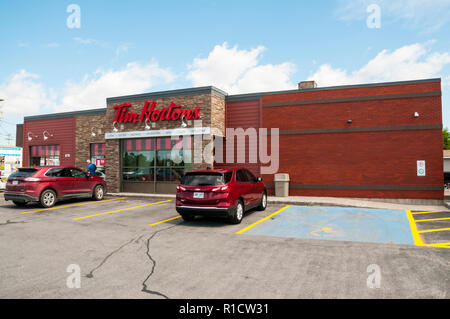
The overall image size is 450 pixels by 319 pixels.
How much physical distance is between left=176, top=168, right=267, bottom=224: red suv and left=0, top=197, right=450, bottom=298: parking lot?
47 centimetres

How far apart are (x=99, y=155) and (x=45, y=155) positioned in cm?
558

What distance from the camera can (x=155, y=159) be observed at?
715 inches

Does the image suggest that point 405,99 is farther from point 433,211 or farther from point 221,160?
point 221,160

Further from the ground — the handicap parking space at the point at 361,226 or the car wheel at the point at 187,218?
the car wheel at the point at 187,218

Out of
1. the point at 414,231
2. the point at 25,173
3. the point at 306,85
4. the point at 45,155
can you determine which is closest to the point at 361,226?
the point at 414,231

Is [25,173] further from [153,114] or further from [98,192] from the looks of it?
[153,114]

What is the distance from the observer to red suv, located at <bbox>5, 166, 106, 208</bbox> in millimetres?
12602

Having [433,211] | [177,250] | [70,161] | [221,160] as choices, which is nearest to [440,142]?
[433,211]

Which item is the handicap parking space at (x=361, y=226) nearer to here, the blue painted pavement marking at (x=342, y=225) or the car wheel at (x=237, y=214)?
the blue painted pavement marking at (x=342, y=225)

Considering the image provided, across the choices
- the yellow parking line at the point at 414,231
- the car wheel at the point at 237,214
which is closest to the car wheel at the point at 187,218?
the car wheel at the point at 237,214

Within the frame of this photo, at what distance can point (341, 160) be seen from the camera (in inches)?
620

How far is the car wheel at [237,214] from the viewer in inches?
372

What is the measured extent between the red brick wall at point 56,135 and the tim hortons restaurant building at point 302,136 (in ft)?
12.2

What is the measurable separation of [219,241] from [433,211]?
931cm
